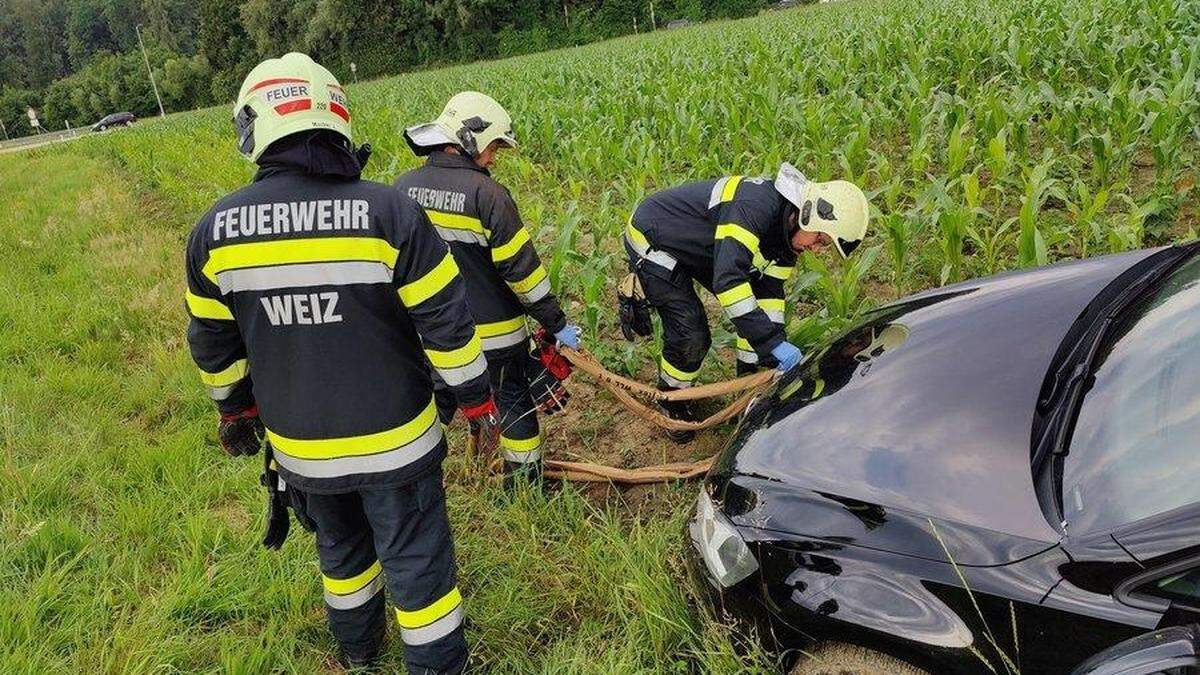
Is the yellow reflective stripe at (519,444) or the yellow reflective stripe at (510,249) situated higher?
the yellow reflective stripe at (510,249)

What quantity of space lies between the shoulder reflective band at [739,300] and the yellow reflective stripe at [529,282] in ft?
2.60

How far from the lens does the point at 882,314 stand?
2.71 meters

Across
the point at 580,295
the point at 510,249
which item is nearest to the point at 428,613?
the point at 510,249

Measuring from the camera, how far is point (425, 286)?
7.04 feet

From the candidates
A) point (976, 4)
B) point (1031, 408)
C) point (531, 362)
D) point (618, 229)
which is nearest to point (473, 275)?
point (531, 362)

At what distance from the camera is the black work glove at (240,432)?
249cm

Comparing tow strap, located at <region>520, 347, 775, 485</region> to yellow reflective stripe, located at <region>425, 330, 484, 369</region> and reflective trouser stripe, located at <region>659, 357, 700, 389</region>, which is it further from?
yellow reflective stripe, located at <region>425, 330, 484, 369</region>

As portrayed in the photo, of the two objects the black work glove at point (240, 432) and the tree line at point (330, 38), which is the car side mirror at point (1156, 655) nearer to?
the black work glove at point (240, 432)

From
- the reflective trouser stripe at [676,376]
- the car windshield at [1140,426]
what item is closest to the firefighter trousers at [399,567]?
the reflective trouser stripe at [676,376]

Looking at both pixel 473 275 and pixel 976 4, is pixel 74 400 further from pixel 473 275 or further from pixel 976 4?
pixel 976 4

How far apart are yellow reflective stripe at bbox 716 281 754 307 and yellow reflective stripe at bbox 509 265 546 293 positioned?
80 cm

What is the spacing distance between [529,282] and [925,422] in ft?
5.89

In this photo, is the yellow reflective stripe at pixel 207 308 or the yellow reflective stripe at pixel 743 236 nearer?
the yellow reflective stripe at pixel 207 308

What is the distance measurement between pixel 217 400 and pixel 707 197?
7.49ft
